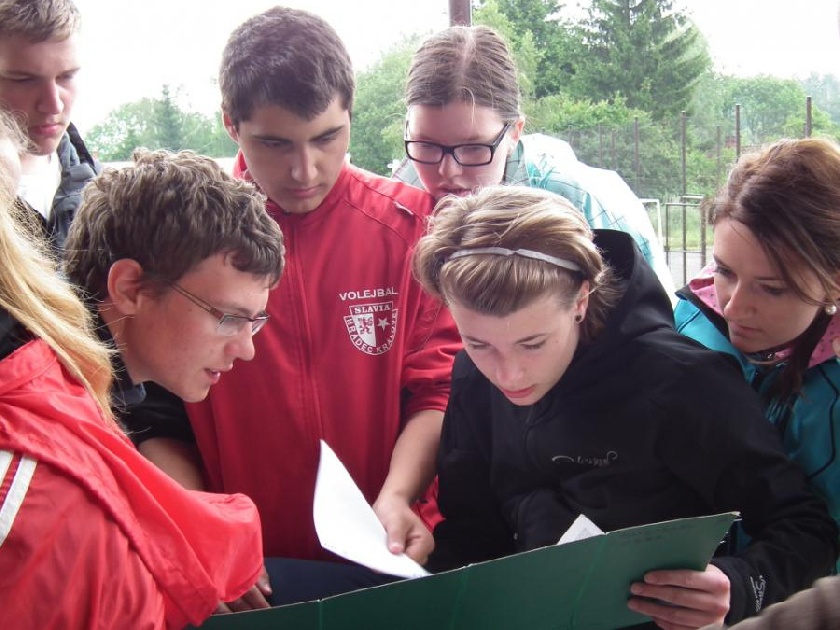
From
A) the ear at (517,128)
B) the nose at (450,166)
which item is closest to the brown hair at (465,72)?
the ear at (517,128)

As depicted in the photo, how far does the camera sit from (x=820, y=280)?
141 cm

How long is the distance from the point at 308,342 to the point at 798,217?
927mm

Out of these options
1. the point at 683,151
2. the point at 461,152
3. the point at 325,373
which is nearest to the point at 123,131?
the point at 461,152

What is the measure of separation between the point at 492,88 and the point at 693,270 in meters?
1.41

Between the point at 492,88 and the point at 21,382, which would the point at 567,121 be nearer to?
the point at 492,88

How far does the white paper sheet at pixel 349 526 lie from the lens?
1.20 m

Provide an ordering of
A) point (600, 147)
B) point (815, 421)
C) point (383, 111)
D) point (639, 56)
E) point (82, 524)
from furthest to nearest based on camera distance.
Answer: point (600, 147) < point (639, 56) < point (383, 111) < point (815, 421) < point (82, 524)

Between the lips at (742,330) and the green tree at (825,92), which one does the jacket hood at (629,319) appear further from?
the green tree at (825,92)

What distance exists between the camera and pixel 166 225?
131 cm

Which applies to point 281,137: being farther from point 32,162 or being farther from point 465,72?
point 32,162

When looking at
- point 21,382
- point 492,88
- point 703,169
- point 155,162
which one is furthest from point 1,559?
point 703,169

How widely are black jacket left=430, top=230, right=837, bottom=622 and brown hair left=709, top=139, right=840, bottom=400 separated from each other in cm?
18

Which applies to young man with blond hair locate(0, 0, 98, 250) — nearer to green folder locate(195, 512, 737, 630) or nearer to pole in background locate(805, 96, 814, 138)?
green folder locate(195, 512, 737, 630)

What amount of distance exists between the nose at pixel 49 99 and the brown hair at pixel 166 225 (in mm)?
602
